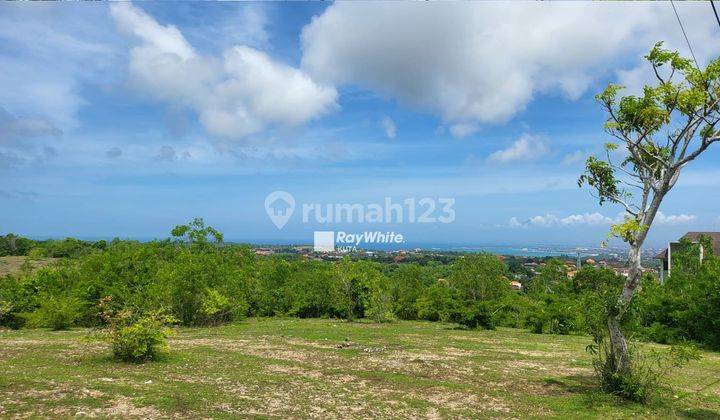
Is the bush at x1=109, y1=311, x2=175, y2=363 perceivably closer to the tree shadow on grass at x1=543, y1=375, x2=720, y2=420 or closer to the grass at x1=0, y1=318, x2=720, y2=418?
the grass at x1=0, y1=318, x2=720, y2=418

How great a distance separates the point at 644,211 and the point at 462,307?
1507 cm

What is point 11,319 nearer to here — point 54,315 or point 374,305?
point 54,315

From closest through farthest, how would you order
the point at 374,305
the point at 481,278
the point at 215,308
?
the point at 215,308 < the point at 374,305 < the point at 481,278

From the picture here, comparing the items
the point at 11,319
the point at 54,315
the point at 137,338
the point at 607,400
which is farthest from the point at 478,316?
the point at 11,319

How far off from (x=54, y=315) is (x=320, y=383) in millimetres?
17335

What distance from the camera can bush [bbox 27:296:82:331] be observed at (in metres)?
21.3

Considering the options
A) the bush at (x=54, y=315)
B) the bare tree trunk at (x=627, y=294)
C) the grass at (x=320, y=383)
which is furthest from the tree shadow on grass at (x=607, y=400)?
the bush at (x=54, y=315)

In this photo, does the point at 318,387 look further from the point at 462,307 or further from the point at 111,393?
the point at 462,307

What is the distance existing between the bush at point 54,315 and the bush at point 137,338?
12.3 metres

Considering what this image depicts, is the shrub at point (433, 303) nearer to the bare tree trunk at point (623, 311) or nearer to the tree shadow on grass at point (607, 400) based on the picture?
the tree shadow on grass at point (607, 400)

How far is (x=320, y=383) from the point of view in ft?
33.8

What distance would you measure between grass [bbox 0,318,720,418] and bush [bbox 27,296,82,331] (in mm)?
6609

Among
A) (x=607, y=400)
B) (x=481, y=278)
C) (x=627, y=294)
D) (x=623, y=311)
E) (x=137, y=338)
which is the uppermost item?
(x=627, y=294)

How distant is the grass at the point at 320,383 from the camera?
27.3ft
